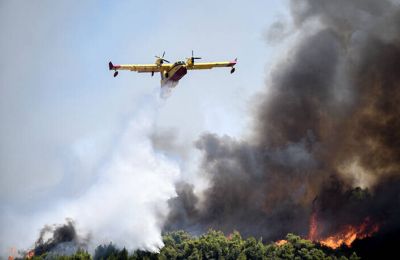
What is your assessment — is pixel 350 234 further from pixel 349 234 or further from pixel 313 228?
pixel 313 228

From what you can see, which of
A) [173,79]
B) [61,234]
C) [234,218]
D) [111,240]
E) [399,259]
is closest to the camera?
[173,79]

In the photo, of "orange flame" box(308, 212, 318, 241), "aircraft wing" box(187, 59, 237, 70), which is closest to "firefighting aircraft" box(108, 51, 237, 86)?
"aircraft wing" box(187, 59, 237, 70)

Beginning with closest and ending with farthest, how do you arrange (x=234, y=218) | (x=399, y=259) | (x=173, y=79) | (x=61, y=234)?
1. (x=173, y=79)
2. (x=399, y=259)
3. (x=61, y=234)
4. (x=234, y=218)

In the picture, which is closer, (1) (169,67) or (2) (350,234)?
(1) (169,67)

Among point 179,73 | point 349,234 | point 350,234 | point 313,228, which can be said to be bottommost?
point 350,234

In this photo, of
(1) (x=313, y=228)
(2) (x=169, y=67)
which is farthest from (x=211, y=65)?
(1) (x=313, y=228)

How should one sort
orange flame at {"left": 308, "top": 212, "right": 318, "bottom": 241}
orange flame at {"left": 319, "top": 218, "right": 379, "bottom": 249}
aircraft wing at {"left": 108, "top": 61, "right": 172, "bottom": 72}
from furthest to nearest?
orange flame at {"left": 308, "top": 212, "right": 318, "bottom": 241} → orange flame at {"left": 319, "top": 218, "right": 379, "bottom": 249} → aircraft wing at {"left": 108, "top": 61, "right": 172, "bottom": 72}

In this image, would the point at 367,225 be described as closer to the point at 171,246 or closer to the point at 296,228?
the point at 296,228

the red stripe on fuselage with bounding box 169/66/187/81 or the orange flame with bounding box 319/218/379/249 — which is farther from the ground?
the red stripe on fuselage with bounding box 169/66/187/81

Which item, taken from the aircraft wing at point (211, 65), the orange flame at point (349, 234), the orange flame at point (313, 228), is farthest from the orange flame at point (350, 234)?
the aircraft wing at point (211, 65)

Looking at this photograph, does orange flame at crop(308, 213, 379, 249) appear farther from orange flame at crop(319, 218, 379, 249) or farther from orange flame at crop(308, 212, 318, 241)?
orange flame at crop(308, 212, 318, 241)

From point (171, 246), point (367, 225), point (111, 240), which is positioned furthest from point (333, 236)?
point (111, 240)

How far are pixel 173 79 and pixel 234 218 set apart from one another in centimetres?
6288

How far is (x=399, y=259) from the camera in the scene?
132875 mm
